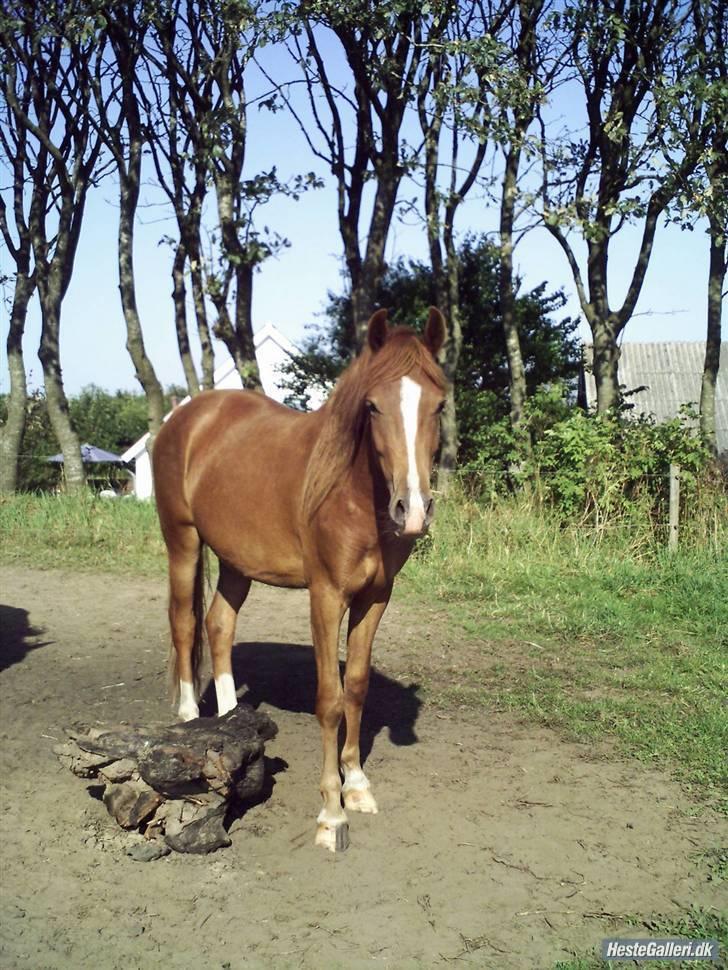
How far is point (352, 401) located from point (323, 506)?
1.75 feet

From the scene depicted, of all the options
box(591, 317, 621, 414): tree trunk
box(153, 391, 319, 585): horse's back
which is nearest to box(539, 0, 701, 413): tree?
box(591, 317, 621, 414): tree trunk

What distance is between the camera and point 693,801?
434 centimetres

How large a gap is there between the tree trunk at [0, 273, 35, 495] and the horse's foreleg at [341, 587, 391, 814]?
45.9 feet

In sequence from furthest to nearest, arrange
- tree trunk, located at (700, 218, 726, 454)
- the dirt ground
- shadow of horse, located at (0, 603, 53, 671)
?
tree trunk, located at (700, 218, 726, 454) → shadow of horse, located at (0, 603, 53, 671) → the dirt ground

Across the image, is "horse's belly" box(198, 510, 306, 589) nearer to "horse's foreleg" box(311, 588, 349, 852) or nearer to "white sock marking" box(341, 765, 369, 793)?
"horse's foreleg" box(311, 588, 349, 852)

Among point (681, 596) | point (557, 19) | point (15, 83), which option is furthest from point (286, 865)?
point (15, 83)

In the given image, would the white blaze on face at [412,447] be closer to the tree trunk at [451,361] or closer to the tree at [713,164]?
the tree at [713,164]

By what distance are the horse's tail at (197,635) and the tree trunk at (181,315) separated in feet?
39.2

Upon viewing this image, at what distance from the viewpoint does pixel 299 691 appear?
20.6 feet

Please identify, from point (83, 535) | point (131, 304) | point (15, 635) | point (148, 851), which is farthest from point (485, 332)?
point (148, 851)

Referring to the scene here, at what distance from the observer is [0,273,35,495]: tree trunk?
56.0 ft

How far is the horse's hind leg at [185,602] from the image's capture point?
5.59m

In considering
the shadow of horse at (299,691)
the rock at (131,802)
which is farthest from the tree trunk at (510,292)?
the rock at (131,802)

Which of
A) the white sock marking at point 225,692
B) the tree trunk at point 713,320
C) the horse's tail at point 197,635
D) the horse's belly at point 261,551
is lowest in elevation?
the white sock marking at point 225,692
